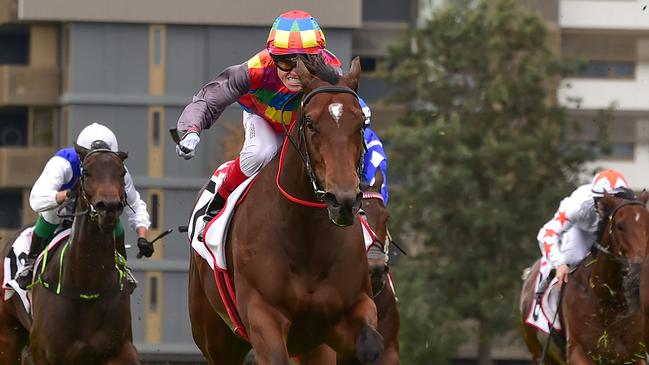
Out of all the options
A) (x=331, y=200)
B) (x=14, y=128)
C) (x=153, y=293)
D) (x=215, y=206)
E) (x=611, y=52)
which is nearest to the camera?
(x=331, y=200)

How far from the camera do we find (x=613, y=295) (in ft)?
42.1

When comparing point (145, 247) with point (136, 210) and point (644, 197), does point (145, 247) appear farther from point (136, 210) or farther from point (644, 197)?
point (644, 197)

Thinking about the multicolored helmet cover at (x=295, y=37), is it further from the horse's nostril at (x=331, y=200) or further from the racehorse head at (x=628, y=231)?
the racehorse head at (x=628, y=231)

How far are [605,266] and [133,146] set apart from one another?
29698 mm

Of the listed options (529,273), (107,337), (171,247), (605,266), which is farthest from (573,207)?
(171,247)

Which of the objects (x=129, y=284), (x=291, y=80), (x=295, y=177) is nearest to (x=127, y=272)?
(x=129, y=284)

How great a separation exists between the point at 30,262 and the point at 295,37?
460 cm

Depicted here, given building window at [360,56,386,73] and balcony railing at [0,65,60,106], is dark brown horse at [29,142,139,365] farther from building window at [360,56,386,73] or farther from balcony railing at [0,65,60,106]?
building window at [360,56,386,73]

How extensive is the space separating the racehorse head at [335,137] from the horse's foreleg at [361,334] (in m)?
0.65

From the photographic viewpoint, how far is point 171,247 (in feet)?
136

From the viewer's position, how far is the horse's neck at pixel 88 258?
36.7 ft

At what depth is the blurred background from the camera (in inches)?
1431

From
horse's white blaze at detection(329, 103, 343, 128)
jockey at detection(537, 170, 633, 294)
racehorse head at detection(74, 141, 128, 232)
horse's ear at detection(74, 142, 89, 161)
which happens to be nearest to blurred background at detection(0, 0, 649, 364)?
jockey at detection(537, 170, 633, 294)

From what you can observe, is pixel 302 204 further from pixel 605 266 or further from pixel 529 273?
pixel 529 273
